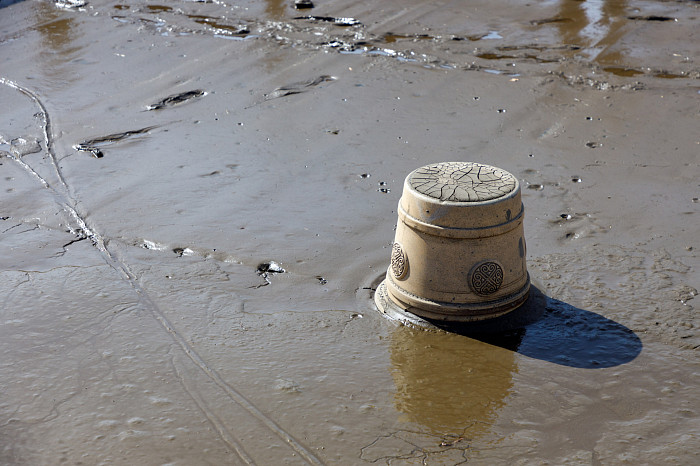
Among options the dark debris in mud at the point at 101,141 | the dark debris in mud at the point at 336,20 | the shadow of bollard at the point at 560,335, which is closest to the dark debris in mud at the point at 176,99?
the dark debris in mud at the point at 101,141

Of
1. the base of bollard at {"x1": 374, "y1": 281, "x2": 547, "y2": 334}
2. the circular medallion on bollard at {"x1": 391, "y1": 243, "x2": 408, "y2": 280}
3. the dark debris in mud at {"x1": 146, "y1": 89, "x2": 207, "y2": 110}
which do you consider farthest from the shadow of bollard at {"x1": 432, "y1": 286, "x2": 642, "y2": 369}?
the dark debris in mud at {"x1": 146, "y1": 89, "x2": 207, "y2": 110}

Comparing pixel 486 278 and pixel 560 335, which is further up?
pixel 486 278

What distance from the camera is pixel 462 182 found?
15.8 ft

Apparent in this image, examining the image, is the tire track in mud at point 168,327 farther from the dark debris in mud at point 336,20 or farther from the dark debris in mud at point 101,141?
the dark debris in mud at point 336,20

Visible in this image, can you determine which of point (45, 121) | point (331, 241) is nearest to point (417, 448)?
point (331, 241)

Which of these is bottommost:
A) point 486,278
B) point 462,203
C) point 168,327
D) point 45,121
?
point 168,327

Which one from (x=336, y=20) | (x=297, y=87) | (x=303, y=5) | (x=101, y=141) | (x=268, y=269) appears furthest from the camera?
(x=303, y=5)

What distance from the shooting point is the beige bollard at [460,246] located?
4.61 meters

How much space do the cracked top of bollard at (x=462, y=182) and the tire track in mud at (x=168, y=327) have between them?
1.80 metres

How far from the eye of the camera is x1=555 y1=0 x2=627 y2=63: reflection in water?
10422 millimetres

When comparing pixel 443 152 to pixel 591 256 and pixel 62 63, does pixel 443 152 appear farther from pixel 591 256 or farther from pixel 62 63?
pixel 62 63

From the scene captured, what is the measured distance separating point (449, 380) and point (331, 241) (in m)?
2.11

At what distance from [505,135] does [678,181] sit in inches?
77.1

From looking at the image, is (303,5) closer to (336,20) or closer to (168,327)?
(336,20)
